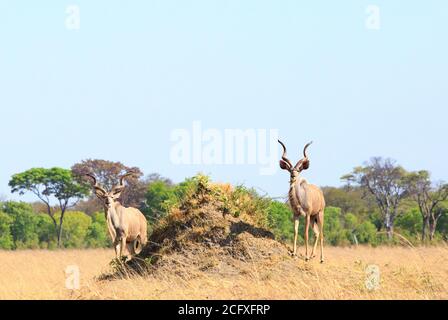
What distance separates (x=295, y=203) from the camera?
18484 millimetres

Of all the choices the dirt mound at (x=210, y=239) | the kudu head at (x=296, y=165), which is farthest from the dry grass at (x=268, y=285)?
the kudu head at (x=296, y=165)

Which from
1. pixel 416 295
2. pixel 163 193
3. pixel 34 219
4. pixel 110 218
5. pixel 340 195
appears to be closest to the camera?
pixel 416 295

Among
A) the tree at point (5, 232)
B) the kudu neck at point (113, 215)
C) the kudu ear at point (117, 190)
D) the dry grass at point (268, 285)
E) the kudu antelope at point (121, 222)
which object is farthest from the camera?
the tree at point (5, 232)

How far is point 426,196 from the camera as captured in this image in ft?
227

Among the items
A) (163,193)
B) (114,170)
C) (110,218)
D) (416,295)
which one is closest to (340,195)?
(114,170)

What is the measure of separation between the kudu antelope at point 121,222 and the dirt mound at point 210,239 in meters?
3.02

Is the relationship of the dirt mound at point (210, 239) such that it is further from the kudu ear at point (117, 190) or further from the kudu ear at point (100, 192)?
the kudu ear at point (100, 192)

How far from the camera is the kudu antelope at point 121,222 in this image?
2189 centimetres

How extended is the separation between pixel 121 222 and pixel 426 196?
50.1 meters
